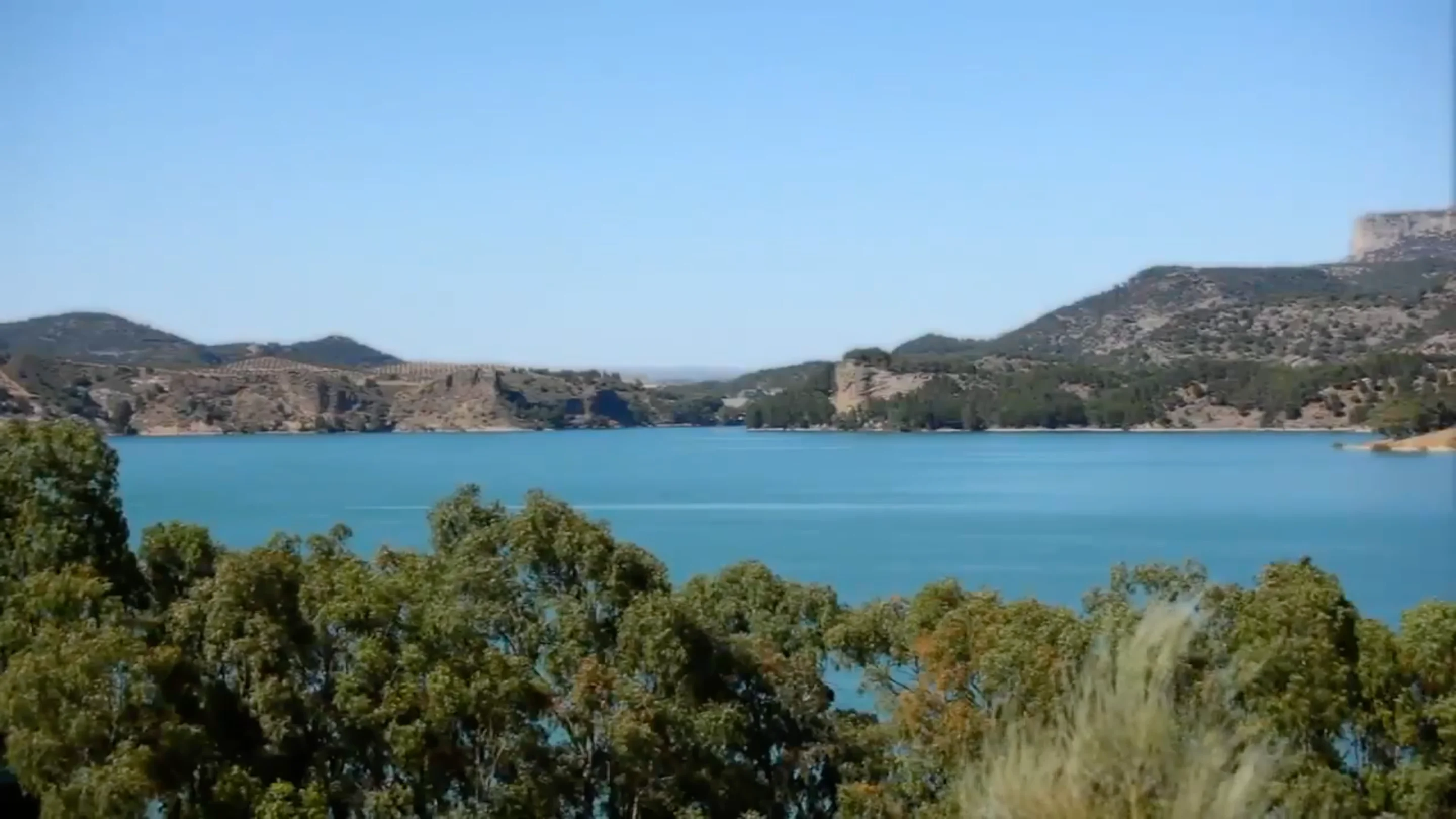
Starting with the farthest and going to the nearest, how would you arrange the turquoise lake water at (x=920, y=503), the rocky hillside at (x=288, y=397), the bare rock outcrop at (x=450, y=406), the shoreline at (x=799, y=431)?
the bare rock outcrop at (x=450, y=406) < the rocky hillside at (x=288, y=397) < the shoreline at (x=799, y=431) < the turquoise lake water at (x=920, y=503)

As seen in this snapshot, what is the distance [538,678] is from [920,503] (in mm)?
59689

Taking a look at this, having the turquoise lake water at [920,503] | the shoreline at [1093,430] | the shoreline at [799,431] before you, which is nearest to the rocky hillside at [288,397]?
the shoreline at [799,431]

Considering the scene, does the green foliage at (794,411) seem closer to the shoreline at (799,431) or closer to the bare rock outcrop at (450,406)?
the shoreline at (799,431)

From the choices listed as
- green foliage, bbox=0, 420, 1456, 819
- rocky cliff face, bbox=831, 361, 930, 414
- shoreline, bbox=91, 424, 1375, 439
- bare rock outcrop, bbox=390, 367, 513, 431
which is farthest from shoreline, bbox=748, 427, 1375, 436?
green foliage, bbox=0, 420, 1456, 819

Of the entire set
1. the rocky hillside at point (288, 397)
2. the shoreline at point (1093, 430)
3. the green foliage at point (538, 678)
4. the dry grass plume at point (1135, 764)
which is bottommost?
the shoreline at point (1093, 430)

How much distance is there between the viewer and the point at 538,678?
626 inches

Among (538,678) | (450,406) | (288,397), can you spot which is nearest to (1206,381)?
(450,406)

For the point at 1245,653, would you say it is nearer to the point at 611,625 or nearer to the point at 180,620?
the point at 611,625

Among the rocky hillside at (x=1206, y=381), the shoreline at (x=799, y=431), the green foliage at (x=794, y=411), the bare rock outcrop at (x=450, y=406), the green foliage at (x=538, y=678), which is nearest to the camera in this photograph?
the green foliage at (x=538, y=678)

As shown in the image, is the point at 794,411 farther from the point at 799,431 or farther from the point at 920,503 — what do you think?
the point at 920,503

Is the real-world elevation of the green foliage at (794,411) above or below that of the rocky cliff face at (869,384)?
below

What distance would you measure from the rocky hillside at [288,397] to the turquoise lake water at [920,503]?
81.6ft

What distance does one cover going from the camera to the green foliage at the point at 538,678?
14.3 m

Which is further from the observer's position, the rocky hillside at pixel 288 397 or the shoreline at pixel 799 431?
the rocky hillside at pixel 288 397
